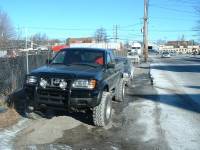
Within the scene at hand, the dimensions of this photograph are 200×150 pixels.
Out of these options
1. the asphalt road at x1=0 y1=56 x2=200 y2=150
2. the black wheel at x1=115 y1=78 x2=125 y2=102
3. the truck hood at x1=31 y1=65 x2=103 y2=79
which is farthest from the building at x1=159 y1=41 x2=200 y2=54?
the truck hood at x1=31 y1=65 x2=103 y2=79

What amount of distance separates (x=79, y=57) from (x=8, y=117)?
241 cm

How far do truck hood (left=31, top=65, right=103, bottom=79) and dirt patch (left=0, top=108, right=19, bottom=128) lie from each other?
1209 mm

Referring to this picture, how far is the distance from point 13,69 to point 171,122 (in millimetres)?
5867

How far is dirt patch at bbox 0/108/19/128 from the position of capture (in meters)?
8.70

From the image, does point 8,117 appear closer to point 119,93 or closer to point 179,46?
point 119,93

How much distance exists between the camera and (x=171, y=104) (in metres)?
12.4

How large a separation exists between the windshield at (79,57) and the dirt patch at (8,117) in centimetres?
167

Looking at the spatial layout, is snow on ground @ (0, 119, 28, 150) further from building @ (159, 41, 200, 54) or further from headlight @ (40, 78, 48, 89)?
building @ (159, 41, 200, 54)

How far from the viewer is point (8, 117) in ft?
30.3

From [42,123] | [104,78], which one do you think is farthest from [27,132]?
[104,78]

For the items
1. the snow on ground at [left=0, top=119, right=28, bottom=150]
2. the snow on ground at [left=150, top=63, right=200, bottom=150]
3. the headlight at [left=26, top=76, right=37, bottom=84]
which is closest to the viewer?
the snow on ground at [left=0, top=119, right=28, bottom=150]

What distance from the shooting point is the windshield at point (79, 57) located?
1011cm

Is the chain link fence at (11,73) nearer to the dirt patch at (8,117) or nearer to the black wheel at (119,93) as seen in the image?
the dirt patch at (8,117)

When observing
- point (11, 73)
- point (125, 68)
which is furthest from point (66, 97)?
point (125, 68)
